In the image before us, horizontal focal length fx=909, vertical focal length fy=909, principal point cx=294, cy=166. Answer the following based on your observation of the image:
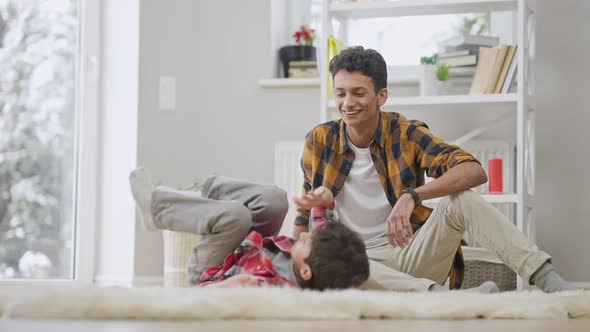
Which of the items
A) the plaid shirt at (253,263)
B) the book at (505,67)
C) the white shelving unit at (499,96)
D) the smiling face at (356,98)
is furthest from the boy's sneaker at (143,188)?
the book at (505,67)

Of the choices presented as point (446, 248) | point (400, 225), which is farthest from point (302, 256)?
point (446, 248)

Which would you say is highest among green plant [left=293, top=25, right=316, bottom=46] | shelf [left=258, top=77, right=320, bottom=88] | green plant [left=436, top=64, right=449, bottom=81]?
green plant [left=293, top=25, right=316, bottom=46]

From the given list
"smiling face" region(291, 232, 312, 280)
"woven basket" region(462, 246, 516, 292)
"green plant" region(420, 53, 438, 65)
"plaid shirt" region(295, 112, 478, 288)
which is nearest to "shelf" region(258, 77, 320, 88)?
"green plant" region(420, 53, 438, 65)

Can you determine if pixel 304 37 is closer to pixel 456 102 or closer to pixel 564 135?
pixel 456 102

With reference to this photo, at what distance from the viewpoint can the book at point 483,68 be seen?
3.28 metres

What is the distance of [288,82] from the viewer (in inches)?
146

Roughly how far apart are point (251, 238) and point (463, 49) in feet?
5.46

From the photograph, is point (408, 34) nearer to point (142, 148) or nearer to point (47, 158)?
point (142, 148)

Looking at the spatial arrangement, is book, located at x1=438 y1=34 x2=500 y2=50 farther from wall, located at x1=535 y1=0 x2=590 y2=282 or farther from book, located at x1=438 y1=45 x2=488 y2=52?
wall, located at x1=535 y1=0 x2=590 y2=282

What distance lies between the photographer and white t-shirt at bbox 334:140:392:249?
2395 mm

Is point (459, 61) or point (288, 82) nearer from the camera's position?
point (459, 61)

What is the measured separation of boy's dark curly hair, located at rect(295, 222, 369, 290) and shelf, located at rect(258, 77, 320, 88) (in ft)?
6.16

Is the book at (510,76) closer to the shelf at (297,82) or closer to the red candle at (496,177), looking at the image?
the red candle at (496,177)

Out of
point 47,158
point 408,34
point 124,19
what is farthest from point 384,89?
point 47,158
